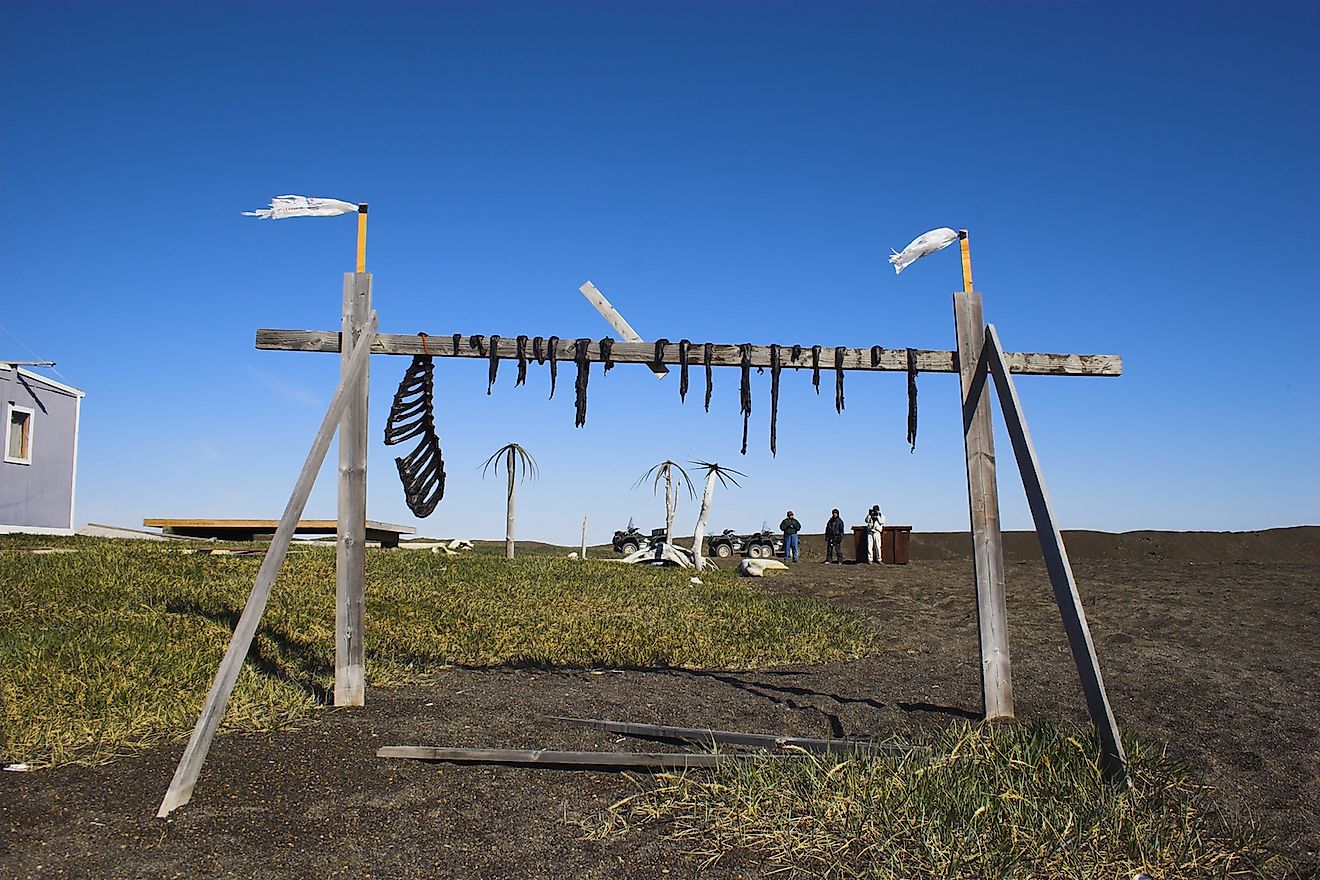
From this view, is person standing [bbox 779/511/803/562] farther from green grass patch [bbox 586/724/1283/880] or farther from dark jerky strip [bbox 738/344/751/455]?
green grass patch [bbox 586/724/1283/880]

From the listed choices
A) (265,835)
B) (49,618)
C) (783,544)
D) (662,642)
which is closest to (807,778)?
(265,835)

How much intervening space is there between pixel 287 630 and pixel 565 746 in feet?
14.8

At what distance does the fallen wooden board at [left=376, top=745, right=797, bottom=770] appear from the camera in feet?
16.1

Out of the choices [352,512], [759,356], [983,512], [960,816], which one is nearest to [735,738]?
[960,816]

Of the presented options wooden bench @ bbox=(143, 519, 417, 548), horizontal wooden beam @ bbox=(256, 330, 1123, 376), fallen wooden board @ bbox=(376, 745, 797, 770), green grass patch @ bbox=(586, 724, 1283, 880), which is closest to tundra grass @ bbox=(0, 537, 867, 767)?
fallen wooden board @ bbox=(376, 745, 797, 770)

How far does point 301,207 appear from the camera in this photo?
Result: 6.21m

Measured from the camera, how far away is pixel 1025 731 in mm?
5145

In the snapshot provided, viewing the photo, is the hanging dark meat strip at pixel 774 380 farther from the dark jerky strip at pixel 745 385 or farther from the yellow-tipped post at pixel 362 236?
the yellow-tipped post at pixel 362 236

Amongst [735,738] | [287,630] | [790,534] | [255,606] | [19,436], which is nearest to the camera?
[255,606]

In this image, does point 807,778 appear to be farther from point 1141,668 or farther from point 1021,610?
point 1021,610

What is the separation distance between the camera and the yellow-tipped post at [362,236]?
6.38 meters

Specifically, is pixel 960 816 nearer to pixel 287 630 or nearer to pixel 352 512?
pixel 352 512

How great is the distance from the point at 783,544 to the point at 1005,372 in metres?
20.9

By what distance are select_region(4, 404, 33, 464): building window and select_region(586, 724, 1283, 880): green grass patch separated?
22627 millimetres
